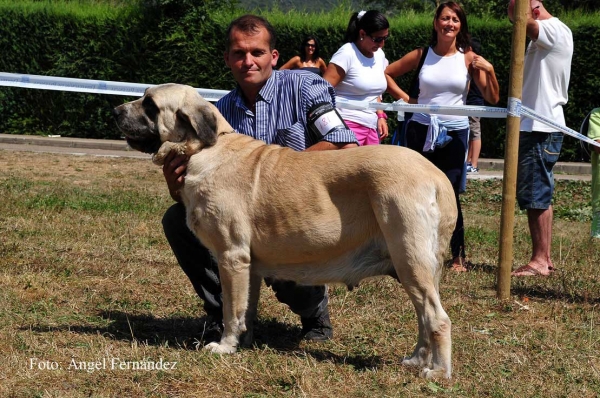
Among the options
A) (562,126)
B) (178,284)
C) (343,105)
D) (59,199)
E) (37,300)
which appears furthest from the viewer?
(59,199)

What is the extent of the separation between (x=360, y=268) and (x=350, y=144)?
91 centimetres

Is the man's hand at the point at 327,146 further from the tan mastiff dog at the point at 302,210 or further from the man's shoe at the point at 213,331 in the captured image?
→ the man's shoe at the point at 213,331

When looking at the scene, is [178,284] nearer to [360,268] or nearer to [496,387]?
[360,268]

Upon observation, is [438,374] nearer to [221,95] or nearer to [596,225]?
[596,225]

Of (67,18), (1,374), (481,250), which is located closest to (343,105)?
(481,250)

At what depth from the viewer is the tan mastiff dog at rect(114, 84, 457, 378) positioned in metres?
4.18

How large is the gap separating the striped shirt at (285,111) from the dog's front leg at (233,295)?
874 mm

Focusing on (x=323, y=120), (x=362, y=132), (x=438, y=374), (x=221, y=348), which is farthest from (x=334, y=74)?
(x=438, y=374)

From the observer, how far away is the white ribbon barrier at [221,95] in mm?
6641

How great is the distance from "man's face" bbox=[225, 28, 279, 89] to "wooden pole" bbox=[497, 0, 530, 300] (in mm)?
1946

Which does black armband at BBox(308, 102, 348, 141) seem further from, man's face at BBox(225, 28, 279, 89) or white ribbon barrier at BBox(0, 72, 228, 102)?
white ribbon barrier at BBox(0, 72, 228, 102)

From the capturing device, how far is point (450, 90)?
7434 millimetres

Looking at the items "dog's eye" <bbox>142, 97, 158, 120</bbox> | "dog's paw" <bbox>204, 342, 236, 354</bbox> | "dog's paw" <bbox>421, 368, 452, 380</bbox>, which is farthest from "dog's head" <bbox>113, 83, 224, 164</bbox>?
"dog's paw" <bbox>421, 368, 452, 380</bbox>

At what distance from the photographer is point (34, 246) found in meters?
7.18
